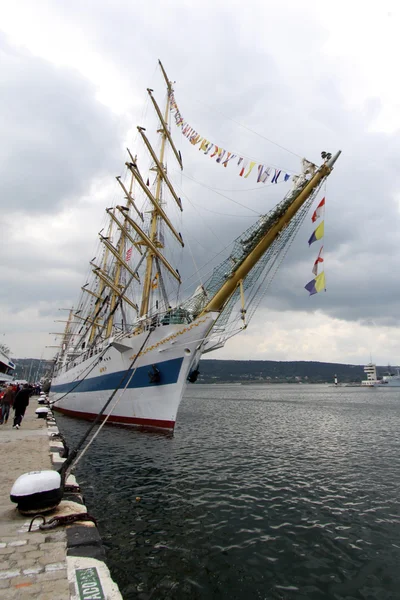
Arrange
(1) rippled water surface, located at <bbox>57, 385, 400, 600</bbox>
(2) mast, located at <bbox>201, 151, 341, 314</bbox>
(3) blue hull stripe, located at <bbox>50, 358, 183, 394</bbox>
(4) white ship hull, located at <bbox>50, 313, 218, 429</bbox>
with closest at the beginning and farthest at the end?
(1) rippled water surface, located at <bbox>57, 385, 400, 600</bbox> → (2) mast, located at <bbox>201, 151, 341, 314</bbox> → (4) white ship hull, located at <bbox>50, 313, 218, 429</bbox> → (3) blue hull stripe, located at <bbox>50, 358, 183, 394</bbox>

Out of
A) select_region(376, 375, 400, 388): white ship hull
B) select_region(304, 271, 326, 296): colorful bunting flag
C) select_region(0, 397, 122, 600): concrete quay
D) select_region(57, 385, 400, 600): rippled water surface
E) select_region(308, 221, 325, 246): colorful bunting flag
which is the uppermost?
select_region(308, 221, 325, 246): colorful bunting flag

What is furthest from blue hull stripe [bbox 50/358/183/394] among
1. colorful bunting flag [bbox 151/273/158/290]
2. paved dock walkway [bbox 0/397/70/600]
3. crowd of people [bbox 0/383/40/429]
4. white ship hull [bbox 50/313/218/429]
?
paved dock walkway [bbox 0/397/70/600]

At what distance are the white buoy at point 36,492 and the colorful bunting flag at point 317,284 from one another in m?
12.4

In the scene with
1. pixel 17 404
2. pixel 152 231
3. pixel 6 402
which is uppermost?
Answer: pixel 152 231

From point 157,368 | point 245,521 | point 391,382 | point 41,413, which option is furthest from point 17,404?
point 391,382

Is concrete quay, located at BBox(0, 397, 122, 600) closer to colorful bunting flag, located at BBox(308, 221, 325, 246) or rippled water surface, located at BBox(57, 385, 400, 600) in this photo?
rippled water surface, located at BBox(57, 385, 400, 600)

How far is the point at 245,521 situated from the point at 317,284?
1030cm

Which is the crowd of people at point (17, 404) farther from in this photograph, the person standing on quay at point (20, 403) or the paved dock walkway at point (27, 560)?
the paved dock walkway at point (27, 560)

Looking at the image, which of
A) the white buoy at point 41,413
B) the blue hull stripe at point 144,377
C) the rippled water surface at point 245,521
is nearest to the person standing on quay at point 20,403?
the rippled water surface at point 245,521

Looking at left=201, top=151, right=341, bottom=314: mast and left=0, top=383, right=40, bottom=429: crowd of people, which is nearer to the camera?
left=0, top=383, right=40, bottom=429: crowd of people

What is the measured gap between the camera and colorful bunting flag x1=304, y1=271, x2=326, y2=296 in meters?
14.8

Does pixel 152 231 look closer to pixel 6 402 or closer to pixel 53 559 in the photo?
pixel 6 402

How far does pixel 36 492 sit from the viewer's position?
527 cm

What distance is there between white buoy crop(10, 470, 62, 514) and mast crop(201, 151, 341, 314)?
13.9m
